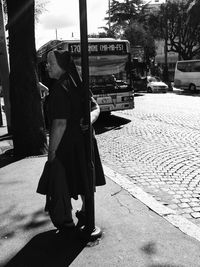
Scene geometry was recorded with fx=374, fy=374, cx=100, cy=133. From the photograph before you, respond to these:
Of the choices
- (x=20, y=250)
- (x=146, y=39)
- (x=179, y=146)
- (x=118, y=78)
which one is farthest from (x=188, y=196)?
(x=146, y=39)

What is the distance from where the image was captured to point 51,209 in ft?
12.0

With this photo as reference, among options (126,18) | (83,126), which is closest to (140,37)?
(126,18)

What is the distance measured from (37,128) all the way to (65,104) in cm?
435

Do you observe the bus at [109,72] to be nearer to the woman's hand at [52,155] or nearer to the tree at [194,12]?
the woman's hand at [52,155]

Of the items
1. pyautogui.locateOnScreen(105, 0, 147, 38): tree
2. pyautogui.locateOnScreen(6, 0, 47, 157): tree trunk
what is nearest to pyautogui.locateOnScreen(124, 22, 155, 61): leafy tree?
pyautogui.locateOnScreen(105, 0, 147, 38): tree

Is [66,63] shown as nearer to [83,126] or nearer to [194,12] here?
[83,126]

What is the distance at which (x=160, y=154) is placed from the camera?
Answer: 305 inches

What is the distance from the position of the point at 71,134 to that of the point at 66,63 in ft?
2.18

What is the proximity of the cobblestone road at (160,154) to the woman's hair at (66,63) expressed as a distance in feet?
6.83

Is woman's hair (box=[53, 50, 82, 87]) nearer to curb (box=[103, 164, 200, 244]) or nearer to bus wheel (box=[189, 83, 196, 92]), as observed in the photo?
curb (box=[103, 164, 200, 244])

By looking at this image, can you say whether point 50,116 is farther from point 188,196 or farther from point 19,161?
point 19,161

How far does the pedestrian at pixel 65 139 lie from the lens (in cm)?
341

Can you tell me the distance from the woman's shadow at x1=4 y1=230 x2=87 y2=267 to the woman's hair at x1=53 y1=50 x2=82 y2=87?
1514 millimetres

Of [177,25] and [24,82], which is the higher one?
[177,25]
